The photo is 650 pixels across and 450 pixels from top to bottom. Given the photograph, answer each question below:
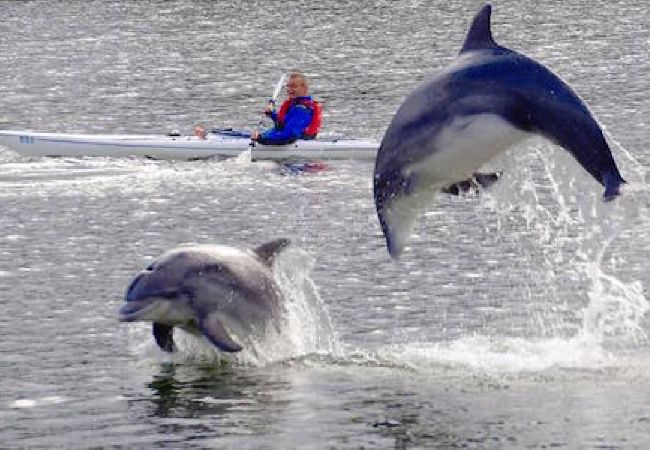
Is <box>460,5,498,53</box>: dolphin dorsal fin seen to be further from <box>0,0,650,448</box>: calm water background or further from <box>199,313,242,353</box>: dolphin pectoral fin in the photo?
<box>199,313,242,353</box>: dolphin pectoral fin

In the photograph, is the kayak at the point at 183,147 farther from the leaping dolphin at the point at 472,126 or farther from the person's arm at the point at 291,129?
the leaping dolphin at the point at 472,126

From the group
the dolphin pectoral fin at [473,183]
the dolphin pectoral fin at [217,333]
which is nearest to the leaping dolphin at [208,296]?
the dolphin pectoral fin at [217,333]

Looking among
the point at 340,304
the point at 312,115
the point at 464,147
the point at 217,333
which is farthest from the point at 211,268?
the point at 312,115

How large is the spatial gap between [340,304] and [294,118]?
15.0 metres

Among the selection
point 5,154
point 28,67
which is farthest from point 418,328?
point 28,67

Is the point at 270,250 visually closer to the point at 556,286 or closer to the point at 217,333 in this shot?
the point at 217,333

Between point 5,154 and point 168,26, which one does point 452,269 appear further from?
point 168,26

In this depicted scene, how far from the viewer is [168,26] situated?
82.3 metres

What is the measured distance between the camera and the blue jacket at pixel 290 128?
38.2 metres

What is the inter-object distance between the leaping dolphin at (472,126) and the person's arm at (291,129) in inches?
786

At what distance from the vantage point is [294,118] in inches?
1517

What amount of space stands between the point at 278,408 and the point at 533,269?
763 cm

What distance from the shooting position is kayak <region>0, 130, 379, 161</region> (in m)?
37.8

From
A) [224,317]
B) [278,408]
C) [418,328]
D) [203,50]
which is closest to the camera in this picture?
[278,408]
